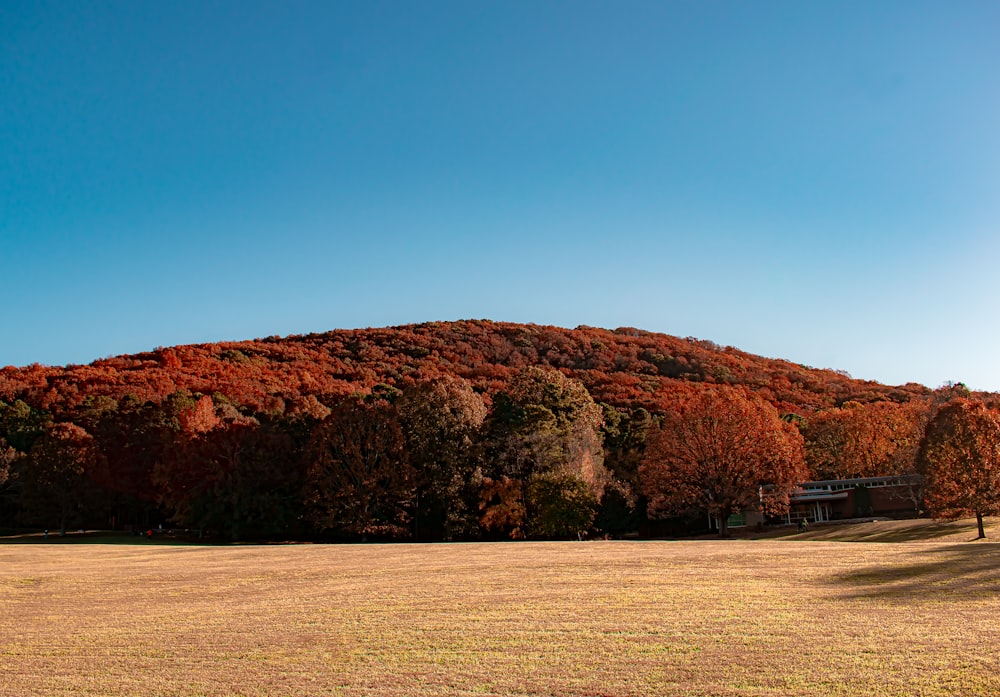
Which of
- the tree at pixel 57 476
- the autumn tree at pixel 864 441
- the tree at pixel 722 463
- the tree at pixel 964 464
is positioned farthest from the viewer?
the autumn tree at pixel 864 441

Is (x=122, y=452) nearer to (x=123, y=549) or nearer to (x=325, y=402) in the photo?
(x=325, y=402)

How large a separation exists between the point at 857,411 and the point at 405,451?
5204 centimetres

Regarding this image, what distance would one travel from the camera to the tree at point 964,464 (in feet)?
164

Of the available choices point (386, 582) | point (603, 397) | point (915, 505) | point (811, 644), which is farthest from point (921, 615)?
point (603, 397)

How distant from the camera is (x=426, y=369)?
424 feet

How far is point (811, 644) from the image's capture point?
14469mm

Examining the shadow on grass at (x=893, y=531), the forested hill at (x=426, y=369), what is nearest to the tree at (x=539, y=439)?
the shadow on grass at (x=893, y=531)

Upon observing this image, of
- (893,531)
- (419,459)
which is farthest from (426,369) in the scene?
(893,531)

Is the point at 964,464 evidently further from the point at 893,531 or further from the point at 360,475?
the point at 360,475

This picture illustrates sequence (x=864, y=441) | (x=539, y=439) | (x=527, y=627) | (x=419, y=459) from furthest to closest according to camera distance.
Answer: (x=864, y=441) → (x=539, y=439) → (x=419, y=459) → (x=527, y=627)

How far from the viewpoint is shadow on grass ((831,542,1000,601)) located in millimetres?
20516

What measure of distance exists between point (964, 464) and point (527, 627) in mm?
46550

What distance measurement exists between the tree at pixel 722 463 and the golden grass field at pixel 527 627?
31.6 m

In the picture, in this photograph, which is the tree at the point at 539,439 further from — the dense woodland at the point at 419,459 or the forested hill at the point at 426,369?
the forested hill at the point at 426,369
